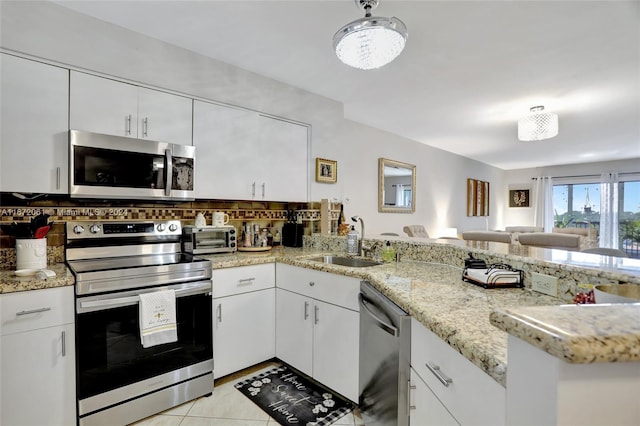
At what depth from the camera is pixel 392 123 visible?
14.5 feet

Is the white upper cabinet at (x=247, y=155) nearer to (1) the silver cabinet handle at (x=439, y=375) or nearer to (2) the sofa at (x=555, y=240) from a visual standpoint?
(1) the silver cabinet handle at (x=439, y=375)

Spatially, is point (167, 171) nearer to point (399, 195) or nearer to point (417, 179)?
point (399, 195)

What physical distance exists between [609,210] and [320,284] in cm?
823

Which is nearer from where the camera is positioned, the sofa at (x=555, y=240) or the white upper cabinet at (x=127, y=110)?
the white upper cabinet at (x=127, y=110)

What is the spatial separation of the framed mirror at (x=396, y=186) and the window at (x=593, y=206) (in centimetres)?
498

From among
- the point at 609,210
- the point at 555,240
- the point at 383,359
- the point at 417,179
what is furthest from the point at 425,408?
the point at 609,210

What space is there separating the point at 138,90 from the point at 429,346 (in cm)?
227

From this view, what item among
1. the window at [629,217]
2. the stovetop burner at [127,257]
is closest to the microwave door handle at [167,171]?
the stovetop burner at [127,257]

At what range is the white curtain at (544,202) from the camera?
8.02 m

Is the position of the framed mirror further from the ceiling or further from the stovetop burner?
the stovetop burner

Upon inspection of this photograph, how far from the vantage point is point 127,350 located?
5.82 feet

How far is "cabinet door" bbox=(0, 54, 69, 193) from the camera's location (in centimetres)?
171

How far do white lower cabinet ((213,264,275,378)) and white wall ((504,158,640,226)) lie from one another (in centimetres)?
841

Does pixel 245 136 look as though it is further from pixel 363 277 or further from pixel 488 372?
pixel 488 372
